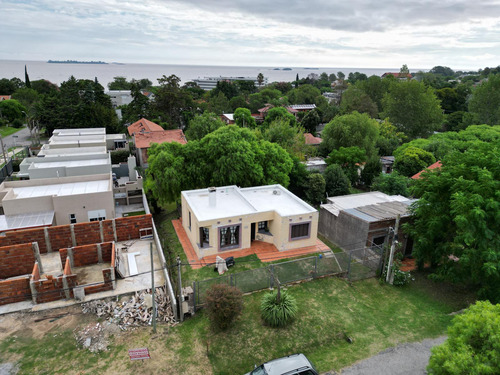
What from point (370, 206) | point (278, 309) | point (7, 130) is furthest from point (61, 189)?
point (7, 130)

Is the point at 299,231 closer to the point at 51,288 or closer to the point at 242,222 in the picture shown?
the point at 242,222

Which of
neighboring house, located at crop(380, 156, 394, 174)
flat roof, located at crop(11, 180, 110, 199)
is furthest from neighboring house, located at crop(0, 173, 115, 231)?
neighboring house, located at crop(380, 156, 394, 174)

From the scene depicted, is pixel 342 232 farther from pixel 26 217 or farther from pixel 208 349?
pixel 26 217

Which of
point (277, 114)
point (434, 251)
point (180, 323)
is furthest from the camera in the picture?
point (277, 114)

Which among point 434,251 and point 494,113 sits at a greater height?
point 494,113

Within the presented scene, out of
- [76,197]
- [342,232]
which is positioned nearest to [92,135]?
[76,197]

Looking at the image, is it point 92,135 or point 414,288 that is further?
point 92,135

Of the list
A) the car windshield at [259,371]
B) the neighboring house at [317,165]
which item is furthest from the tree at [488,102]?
the car windshield at [259,371]

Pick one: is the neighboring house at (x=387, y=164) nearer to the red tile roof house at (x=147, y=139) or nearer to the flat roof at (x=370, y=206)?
the flat roof at (x=370, y=206)
